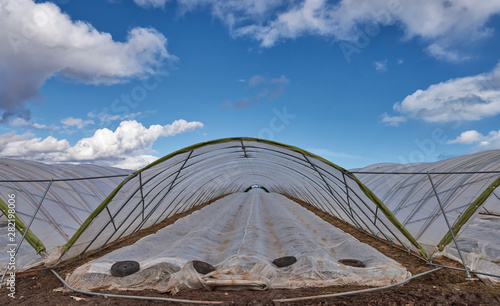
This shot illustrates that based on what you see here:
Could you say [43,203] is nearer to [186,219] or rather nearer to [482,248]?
[186,219]

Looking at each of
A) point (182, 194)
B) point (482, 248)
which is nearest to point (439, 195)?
point (482, 248)

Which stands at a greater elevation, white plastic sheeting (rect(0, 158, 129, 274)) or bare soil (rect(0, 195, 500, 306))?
white plastic sheeting (rect(0, 158, 129, 274))

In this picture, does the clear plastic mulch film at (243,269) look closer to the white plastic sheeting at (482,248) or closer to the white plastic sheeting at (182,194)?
the white plastic sheeting at (182,194)

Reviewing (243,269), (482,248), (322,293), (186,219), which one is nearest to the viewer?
(322,293)

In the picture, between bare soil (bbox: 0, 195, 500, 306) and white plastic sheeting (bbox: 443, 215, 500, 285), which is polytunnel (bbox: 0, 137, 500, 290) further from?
bare soil (bbox: 0, 195, 500, 306)

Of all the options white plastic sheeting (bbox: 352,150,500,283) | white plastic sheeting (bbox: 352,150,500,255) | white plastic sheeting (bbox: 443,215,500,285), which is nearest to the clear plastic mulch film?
white plastic sheeting (bbox: 443,215,500,285)

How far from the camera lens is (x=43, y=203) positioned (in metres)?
8.77

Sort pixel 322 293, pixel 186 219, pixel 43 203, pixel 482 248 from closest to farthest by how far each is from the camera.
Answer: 1. pixel 322 293
2. pixel 482 248
3. pixel 43 203
4. pixel 186 219

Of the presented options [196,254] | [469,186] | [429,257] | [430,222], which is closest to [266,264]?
[196,254]

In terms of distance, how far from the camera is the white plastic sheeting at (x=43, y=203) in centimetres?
802

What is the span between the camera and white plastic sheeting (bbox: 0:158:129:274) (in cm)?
802

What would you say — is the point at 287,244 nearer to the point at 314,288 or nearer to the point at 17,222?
the point at 314,288

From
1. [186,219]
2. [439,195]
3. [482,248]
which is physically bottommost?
[482,248]

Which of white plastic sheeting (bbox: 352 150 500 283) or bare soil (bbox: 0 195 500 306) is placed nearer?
bare soil (bbox: 0 195 500 306)
